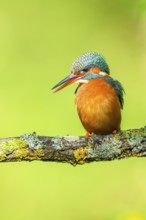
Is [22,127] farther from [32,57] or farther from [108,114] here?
[108,114]

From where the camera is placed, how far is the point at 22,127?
180 inches

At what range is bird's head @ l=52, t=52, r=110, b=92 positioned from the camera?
8.98ft

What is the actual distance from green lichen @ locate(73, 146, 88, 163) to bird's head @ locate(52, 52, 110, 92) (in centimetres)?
39

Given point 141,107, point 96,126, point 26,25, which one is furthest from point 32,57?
point 96,126

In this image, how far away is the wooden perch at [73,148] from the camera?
2.37 m

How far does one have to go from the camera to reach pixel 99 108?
2.58m

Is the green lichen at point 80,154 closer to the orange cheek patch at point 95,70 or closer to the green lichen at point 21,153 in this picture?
the green lichen at point 21,153

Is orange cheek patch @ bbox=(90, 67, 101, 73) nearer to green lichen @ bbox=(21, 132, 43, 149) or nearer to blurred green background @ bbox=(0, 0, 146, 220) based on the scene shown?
green lichen @ bbox=(21, 132, 43, 149)

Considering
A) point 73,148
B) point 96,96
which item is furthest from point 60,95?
point 73,148

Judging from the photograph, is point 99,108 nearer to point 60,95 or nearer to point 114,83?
point 114,83

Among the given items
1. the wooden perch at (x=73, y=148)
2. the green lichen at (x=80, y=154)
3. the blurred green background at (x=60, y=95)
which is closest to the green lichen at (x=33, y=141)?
the wooden perch at (x=73, y=148)

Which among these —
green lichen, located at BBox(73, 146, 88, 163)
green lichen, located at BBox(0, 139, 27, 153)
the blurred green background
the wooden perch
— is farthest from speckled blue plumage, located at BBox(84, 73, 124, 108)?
the blurred green background

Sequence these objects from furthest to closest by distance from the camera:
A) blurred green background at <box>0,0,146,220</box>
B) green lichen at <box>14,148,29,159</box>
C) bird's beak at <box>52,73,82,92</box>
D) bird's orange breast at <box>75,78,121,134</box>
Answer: blurred green background at <box>0,0,146,220</box> < bird's beak at <box>52,73,82,92</box> < bird's orange breast at <box>75,78,121,134</box> < green lichen at <box>14,148,29,159</box>

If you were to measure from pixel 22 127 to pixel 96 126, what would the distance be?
6.63 ft
